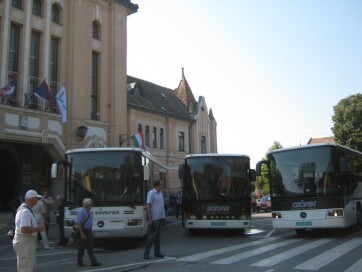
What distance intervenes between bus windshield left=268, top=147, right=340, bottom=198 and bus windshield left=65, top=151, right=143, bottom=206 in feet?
16.2

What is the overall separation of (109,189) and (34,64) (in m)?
14.7

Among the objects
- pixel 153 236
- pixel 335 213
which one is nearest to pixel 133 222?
pixel 153 236

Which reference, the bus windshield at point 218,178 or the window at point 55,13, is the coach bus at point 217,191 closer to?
the bus windshield at point 218,178

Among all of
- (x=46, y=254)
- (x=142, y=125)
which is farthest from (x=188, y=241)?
(x=142, y=125)

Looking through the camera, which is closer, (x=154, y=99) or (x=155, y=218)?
(x=155, y=218)

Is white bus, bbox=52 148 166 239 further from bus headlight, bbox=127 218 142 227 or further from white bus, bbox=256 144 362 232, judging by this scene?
white bus, bbox=256 144 362 232

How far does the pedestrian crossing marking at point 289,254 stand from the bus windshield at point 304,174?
172cm

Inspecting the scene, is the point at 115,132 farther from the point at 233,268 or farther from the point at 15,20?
the point at 233,268

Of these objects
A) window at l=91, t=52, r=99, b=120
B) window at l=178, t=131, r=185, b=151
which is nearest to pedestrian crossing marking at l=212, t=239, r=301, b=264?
window at l=91, t=52, r=99, b=120

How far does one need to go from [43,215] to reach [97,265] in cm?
577

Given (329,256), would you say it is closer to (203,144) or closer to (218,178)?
(218,178)

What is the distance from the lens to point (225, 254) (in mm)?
12180

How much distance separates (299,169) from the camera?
51.9 feet

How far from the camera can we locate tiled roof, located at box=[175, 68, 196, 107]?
5000cm
